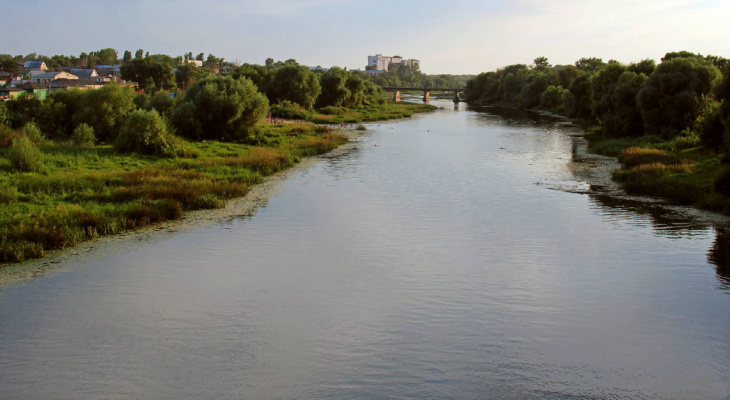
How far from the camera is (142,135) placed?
35.4 metres

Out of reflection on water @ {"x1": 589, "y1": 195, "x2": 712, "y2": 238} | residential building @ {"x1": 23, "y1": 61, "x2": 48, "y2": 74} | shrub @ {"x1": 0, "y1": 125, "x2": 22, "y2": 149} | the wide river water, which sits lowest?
the wide river water

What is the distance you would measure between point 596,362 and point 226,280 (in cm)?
1027

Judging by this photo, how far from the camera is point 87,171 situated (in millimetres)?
29859

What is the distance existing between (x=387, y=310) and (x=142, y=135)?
81.4 ft

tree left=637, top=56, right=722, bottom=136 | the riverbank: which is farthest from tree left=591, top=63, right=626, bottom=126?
tree left=637, top=56, right=722, bottom=136

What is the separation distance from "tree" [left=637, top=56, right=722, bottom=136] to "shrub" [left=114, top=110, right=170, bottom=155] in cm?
3551

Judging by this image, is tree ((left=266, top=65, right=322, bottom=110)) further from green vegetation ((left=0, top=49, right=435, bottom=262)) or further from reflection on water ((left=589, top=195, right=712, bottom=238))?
reflection on water ((left=589, top=195, right=712, bottom=238))

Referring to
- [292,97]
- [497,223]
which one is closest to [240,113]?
[497,223]

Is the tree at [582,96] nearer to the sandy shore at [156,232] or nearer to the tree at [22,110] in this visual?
the sandy shore at [156,232]

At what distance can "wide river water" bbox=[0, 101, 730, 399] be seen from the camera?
481 inches

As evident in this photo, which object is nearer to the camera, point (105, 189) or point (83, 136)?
point (105, 189)

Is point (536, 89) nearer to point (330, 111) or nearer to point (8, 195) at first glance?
point (330, 111)

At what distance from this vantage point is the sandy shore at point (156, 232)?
1786 cm

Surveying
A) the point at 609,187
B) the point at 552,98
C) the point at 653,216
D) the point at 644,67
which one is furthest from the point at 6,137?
the point at 552,98
